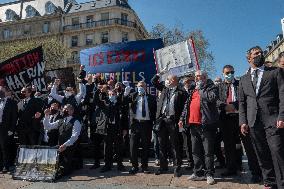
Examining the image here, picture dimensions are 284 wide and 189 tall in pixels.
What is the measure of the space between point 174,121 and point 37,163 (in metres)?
3.03

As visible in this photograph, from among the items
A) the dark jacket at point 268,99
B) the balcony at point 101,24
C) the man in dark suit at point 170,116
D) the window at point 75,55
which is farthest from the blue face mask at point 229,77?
the window at point 75,55

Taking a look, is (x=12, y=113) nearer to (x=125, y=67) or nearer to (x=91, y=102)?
(x=91, y=102)

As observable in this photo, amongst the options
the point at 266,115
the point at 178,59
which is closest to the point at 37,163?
the point at 178,59

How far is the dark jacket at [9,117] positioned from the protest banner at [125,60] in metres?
2.93

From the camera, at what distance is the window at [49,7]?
62.3 m

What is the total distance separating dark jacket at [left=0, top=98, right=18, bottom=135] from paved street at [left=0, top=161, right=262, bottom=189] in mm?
1285

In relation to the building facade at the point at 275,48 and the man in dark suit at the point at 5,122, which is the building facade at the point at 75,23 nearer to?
the building facade at the point at 275,48

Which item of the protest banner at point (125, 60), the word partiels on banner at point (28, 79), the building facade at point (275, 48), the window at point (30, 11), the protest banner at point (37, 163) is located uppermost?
the window at point (30, 11)

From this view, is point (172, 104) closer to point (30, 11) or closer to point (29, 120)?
point (29, 120)

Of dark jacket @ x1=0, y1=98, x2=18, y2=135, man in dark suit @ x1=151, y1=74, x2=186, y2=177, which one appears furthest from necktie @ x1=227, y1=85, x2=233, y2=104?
dark jacket @ x1=0, y1=98, x2=18, y2=135

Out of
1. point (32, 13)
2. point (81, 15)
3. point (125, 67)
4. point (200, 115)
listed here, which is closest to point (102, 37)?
point (81, 15)

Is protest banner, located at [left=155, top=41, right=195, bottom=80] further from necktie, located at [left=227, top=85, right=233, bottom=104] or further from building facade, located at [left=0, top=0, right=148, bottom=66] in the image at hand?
building facade, located at [left=0, top=0, right=148, bottom=66]

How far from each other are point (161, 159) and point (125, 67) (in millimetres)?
3698

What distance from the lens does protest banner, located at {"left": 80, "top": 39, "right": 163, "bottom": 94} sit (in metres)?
9.62
